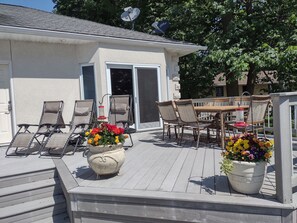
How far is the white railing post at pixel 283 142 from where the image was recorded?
2504mm

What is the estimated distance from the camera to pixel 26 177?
12.8 ft

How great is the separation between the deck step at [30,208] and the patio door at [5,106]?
3.30 meters

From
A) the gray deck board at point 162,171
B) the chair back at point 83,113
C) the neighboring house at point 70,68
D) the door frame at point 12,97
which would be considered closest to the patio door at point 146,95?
the neighboring house at point 70,68

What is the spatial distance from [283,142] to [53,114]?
4.71 metres

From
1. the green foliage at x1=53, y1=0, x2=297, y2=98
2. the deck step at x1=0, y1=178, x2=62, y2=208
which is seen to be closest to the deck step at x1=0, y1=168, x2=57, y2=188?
the deck step at x1=0, y1=178, x2=62, y2=208

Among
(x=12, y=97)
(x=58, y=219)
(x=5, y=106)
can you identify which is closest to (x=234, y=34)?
(x=12, y=97)

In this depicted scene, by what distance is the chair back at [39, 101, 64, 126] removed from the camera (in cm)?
581

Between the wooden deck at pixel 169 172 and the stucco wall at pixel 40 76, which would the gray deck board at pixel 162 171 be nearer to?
the wooden deck at pixel 169 172

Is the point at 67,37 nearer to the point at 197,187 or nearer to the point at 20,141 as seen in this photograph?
the point at 20,141

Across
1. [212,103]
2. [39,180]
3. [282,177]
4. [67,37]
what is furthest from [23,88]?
[282,177]

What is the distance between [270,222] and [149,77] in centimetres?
588

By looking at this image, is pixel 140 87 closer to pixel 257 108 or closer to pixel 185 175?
pixel 257 108

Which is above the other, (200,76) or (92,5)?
(92,5)

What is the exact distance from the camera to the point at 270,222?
2533 millimetres
